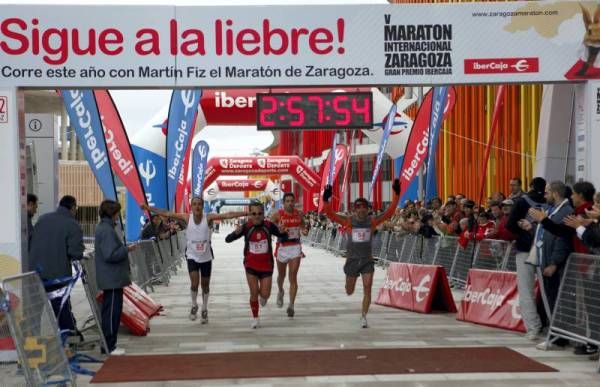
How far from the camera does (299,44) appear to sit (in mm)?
10812

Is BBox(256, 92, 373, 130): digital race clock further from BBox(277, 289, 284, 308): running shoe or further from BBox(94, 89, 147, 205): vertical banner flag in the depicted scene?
BBox(94, 89, 147, 205): vertical banner flag

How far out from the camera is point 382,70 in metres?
10.9

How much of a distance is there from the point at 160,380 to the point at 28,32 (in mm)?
4709

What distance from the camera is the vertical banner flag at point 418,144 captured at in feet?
64.8

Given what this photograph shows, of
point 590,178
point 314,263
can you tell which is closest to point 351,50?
point 590,178

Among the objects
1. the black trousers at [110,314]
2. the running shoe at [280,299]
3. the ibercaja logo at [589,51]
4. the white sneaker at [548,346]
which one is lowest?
the running shoe at [280,299]

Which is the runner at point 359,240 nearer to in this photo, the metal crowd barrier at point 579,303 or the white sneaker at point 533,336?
the white sneaker at point 533,336

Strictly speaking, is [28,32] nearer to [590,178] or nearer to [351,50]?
[351,50]

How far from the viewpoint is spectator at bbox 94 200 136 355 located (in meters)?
9.84

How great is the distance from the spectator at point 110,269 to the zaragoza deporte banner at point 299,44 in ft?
5.74

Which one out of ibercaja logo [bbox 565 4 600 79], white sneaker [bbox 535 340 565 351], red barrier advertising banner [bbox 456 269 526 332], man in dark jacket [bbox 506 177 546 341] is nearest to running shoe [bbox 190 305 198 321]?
red barrier advertising banner [bbox 456 269 526 332]

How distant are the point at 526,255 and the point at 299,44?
3.75 metres

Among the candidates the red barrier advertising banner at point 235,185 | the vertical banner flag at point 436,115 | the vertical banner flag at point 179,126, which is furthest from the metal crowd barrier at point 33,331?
the red barrier advertising banner at point 235,185

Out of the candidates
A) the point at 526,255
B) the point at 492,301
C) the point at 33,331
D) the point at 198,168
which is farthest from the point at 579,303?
the point at 198,168
